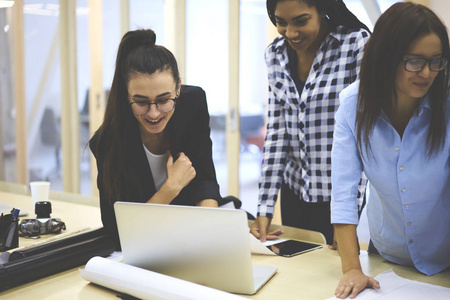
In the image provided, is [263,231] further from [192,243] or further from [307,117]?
[192,243]

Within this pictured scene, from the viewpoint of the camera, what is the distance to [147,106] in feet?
5.22

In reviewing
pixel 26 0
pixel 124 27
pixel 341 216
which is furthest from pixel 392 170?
pixel 26 0

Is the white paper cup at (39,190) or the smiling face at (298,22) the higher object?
the smiling face at (298,22)

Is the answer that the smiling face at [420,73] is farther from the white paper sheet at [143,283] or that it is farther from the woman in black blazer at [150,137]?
the woman in black blazer at [150,137]

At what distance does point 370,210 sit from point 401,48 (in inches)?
21.1

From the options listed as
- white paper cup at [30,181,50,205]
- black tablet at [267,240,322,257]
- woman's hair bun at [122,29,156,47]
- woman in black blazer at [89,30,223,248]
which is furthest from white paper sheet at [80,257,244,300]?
white paper cup at [30,181,50,205]

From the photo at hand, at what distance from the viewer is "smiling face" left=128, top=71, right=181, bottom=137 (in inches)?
62.4

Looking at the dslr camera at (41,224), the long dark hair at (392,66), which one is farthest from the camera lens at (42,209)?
the long dark hair at (392,66)

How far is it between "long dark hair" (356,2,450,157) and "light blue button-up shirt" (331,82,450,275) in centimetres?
3

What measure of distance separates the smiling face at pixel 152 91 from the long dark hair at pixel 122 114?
0.13 feet

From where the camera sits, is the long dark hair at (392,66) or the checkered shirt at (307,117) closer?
the long dark hair at (392,66)

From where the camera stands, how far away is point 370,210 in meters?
1.49

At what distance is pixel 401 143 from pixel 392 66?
210mm

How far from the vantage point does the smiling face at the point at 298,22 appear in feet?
5.48
